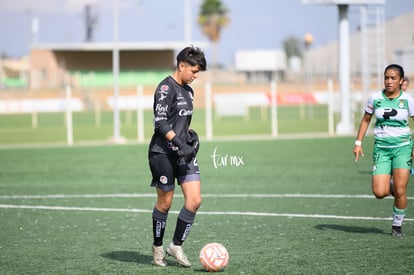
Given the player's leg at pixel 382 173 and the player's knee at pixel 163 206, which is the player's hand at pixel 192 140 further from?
the player's leg at pixel 382 173

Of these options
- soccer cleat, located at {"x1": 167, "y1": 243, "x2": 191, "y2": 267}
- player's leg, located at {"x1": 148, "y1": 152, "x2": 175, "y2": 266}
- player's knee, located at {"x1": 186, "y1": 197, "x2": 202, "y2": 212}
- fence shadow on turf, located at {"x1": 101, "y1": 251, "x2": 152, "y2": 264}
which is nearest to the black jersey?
player's leg, located at {"x1": 148, "y1": 152, "x2": 175, "y2": 266}

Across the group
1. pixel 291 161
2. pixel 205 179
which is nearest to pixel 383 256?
pixel 205 179

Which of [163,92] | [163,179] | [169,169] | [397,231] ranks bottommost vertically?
[397,231]

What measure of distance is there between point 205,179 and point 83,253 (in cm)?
931

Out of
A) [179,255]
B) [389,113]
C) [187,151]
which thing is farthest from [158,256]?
[389,113]

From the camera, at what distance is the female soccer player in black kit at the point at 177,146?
802cm

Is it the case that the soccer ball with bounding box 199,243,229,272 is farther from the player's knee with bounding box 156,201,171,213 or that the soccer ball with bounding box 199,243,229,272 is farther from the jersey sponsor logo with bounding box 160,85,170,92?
the jersey sponsor logo with bounding box 160,85,170,92

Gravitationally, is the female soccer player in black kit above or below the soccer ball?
above

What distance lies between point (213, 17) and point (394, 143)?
313ft

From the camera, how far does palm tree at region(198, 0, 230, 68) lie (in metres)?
104

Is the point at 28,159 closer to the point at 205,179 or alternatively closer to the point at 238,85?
the point at 205,179

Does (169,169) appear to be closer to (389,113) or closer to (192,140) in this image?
(192,140)

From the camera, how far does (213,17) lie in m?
104

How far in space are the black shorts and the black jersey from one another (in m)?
0.08
